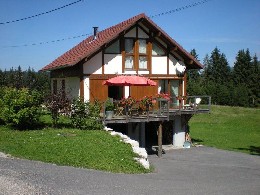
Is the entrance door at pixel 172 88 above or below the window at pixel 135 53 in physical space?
below

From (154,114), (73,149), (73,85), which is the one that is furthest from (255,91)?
(73,149)

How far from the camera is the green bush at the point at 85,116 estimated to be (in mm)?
19625

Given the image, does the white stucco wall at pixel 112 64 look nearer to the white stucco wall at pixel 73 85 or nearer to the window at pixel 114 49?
the window at pixel 114 49

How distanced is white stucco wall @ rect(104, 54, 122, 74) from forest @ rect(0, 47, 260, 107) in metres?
31.8

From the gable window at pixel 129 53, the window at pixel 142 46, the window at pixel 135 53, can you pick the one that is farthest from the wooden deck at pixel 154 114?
the window at pixel 142 46

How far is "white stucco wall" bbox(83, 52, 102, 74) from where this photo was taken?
23453 millimetres

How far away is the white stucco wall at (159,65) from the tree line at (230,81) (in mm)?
56880

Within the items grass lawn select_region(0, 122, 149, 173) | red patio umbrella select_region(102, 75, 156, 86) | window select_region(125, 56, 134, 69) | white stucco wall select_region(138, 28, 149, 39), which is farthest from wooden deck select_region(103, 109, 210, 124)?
white stucco wall select_region(138, 28, 149, 39)

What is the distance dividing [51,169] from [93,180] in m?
1.64

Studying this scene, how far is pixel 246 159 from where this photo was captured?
22234 mm

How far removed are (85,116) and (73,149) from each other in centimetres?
564

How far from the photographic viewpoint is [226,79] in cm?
11788

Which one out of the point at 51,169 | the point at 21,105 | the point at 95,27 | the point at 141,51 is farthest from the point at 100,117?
the point at 95,27

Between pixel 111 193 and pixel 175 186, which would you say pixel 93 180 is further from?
pixel 175 186
